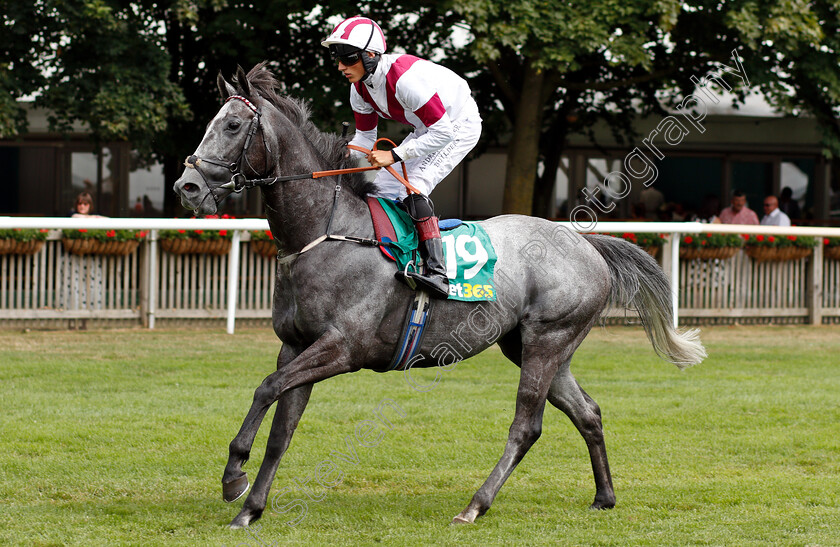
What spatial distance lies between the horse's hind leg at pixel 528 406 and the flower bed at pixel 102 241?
651 centimetres

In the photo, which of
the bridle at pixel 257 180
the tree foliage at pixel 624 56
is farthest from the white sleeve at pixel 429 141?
the tree foliage at pixel 624 56

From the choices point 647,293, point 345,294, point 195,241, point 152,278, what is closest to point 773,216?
point 195,241

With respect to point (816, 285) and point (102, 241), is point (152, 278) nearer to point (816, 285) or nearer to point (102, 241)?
point (102, 241)

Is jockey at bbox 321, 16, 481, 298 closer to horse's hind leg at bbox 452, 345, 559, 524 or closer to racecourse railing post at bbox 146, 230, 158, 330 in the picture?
horse's hind leg at bbox 452, 345, 559, 524

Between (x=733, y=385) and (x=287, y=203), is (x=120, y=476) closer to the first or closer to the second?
(x=287, y=203)

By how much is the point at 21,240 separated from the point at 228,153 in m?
6.61

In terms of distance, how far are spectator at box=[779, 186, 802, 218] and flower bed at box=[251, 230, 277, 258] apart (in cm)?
897

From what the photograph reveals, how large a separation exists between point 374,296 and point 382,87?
95 cm

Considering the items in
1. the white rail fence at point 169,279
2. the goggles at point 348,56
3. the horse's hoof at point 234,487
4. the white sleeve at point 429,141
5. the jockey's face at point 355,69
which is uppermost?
the goggles at point 348,56

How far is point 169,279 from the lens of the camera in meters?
10.6

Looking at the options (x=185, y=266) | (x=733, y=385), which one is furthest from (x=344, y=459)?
(x=185, y=266)

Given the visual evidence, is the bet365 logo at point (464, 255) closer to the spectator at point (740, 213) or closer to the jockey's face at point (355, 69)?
the jockey's face at point (355, 69)

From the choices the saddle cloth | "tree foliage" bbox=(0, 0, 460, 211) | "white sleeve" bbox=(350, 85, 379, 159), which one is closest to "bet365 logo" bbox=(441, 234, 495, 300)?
the saddle cloth

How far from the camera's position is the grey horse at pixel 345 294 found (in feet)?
13.5
